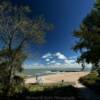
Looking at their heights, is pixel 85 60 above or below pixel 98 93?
above

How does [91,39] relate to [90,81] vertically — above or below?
above

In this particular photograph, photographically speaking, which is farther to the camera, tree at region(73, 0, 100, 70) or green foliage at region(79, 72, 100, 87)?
green foliage at region(79, 72, 100, 87)

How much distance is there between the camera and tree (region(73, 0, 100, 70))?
3231 centimetres

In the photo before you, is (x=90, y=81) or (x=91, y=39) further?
(x=90, y=81)

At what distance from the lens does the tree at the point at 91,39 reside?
3231cm

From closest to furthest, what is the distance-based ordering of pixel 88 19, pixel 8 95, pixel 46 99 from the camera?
pixel 46 99 → pixel 8 95 → pixel 88 19

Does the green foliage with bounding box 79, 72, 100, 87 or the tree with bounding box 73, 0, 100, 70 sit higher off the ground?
the tree with bounding box 73, 0, 100, 70

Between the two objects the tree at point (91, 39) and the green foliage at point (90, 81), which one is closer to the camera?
the tree at point (91, 39)

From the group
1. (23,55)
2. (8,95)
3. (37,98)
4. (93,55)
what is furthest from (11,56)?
(93,55)

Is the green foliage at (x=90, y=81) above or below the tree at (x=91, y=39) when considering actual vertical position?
below

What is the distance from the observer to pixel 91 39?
3291cm

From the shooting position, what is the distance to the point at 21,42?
31.7 m

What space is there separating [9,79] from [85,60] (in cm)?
971

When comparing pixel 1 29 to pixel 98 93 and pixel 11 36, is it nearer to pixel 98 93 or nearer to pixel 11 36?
pixel 11 36
